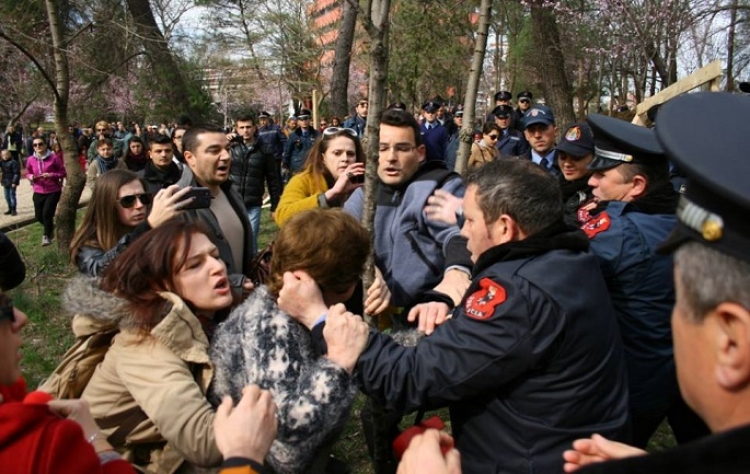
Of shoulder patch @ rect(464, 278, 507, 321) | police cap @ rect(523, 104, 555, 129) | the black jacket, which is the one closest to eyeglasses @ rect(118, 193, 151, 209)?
shoulder patch @ rect(464, 278, 507, 321)

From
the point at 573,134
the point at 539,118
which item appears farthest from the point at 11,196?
the point at 573,134

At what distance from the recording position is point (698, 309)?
3.15ft

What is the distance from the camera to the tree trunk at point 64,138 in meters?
6.80

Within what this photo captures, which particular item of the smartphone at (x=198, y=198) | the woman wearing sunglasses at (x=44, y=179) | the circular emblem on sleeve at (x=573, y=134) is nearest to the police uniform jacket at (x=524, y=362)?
the smartphone at (x=198, y=198)

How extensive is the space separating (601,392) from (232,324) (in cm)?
125

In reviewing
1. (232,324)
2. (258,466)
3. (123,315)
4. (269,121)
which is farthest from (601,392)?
(269,121)

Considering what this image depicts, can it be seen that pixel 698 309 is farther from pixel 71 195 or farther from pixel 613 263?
pixel 71 195

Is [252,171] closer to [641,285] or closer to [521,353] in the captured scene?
[641,285]

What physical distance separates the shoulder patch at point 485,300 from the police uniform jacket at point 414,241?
1.14 m

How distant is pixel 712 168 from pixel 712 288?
19 centimetres

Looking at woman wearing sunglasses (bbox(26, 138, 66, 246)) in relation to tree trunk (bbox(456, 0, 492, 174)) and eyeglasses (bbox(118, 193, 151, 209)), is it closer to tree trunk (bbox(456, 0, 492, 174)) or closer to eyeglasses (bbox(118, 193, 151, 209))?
eyeglasses (bbox(118, 193, 151, 209))

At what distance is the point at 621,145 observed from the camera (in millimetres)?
2750

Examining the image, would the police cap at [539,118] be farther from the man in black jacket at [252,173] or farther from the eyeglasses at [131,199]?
the eyeglasses at [131,199]

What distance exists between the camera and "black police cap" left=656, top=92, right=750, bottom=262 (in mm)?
902
